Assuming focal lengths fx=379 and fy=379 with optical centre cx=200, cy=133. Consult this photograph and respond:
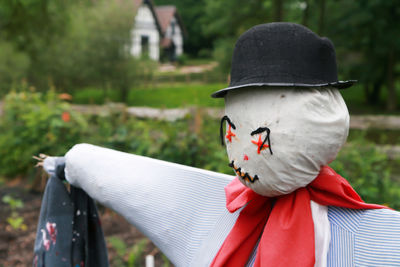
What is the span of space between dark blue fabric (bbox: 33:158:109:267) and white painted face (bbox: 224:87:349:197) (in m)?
0.82

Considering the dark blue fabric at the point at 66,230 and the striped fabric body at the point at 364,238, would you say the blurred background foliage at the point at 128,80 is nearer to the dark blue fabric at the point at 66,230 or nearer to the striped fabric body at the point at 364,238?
the dark blue fabric at the point at 66,230

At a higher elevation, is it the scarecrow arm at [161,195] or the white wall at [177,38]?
the scarecrow arm at [161,195]

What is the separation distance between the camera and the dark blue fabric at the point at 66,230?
4.57 feet

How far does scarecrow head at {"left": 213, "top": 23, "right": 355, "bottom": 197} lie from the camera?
83 cm

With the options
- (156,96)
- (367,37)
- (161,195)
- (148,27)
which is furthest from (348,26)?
(148,27)

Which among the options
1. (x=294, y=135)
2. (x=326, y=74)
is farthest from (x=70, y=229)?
(x=326, y=74)

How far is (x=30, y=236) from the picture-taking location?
3234 mm

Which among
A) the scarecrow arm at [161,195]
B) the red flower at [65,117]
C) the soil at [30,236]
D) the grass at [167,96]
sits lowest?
the grass at [167,96]

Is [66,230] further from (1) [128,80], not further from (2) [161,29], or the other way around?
(2) [161,29]

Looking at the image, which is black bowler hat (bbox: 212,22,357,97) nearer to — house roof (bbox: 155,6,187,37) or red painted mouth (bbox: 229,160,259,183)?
red painted mouth (bbox: 229,160,259,183)

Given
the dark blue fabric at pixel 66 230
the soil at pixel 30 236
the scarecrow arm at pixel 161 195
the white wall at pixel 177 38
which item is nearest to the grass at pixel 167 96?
the soil at pixel 30 236

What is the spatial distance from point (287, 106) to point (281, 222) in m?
0.26

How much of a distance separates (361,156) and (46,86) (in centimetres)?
862

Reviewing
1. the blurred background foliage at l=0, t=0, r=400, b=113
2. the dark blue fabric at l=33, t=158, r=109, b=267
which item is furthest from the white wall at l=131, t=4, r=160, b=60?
the dark blue fabric at l=33, t=158, r=109, b=267
